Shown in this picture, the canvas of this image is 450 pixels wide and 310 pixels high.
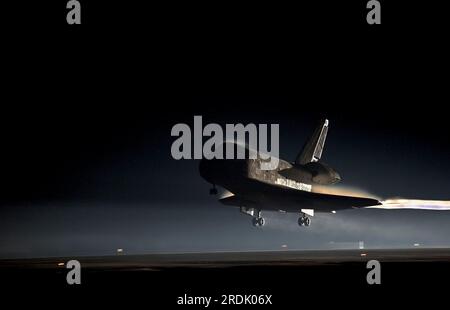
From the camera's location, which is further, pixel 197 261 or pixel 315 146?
pixel 315 146

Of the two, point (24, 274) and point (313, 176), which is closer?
point (24, 274)

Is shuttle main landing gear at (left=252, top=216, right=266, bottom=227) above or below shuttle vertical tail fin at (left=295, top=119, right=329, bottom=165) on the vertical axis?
below

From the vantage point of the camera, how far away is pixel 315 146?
255ft

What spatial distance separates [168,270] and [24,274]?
978 centimetres

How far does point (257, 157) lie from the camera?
5841 cm

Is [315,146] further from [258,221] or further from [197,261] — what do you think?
[197,261]

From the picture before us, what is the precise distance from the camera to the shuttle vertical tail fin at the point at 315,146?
76.1m

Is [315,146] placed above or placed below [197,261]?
above

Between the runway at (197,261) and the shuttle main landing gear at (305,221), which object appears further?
the shuttle main landing gear at (305,221)

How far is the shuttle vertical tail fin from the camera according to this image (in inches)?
2995
